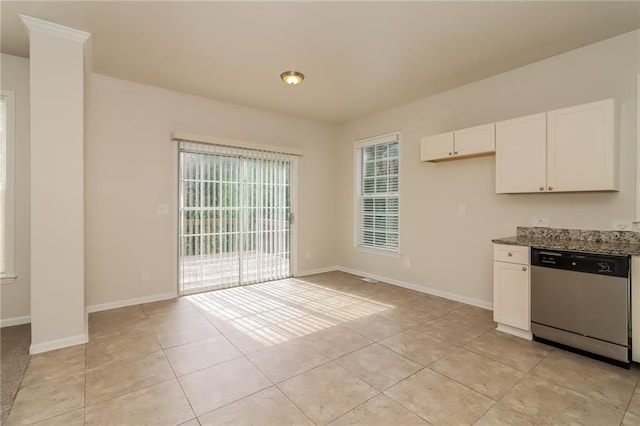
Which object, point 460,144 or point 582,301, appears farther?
point 460,144

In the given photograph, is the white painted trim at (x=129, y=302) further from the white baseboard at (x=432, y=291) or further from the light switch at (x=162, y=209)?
the white baseboard at (x=432, y=291)

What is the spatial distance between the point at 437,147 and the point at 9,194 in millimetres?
4691

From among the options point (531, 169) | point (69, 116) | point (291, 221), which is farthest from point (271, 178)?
point (531, 169)

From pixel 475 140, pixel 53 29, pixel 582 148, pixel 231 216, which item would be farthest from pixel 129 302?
pixel 582 148

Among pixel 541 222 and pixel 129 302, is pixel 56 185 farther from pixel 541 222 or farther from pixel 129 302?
pixel 541 222

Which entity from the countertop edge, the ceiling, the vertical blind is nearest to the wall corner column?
the ceiling

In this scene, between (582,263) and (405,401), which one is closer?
(405,401)

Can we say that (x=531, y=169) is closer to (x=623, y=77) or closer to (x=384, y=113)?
(x=623, y=77)

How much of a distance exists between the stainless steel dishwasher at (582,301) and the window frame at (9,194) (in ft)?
16.6

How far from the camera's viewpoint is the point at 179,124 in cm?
402

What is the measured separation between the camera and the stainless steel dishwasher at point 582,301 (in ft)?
7.48

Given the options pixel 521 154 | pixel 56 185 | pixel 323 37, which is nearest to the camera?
pixel 56 185

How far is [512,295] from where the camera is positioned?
2869 millimetres

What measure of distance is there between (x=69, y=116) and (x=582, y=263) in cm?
443
